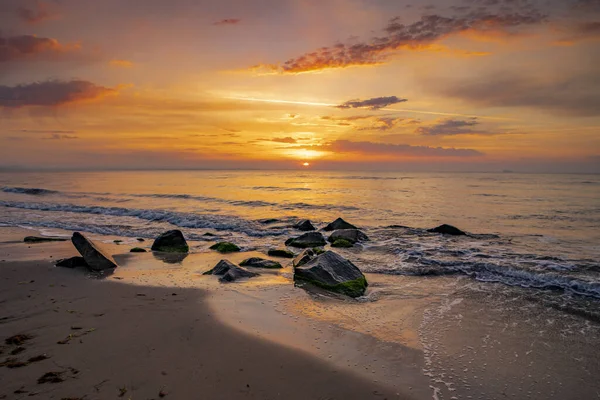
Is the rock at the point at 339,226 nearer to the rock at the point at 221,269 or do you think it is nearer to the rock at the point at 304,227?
the rock at the point at 304,227

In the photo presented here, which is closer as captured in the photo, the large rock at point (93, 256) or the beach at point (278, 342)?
the beach at point (278, 342)

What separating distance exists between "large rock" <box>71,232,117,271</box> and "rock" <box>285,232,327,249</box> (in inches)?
312

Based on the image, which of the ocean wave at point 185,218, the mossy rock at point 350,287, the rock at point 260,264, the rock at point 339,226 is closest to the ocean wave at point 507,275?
the mossy rock at point 350,287

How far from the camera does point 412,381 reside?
525cm

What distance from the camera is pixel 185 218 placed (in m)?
25.5

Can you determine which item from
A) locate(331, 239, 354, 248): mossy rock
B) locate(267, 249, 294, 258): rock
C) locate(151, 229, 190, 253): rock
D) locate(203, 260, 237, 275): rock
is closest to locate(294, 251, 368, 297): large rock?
locate(203, 260, 237, 275): rock

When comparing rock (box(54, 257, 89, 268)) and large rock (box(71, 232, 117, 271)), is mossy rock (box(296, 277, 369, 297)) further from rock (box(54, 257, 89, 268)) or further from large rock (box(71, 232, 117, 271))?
rock (box(54, 257, 89, 268))

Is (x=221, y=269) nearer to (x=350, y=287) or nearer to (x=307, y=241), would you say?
(x=350, y=287)

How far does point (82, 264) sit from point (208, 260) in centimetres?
416

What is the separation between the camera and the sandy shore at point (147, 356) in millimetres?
4785

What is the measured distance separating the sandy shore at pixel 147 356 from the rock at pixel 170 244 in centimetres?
596

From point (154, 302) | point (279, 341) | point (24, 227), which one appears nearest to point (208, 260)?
point (154, 302)

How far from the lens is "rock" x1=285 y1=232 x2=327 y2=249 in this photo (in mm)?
16812

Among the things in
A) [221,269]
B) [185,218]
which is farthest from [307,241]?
[185,218]
